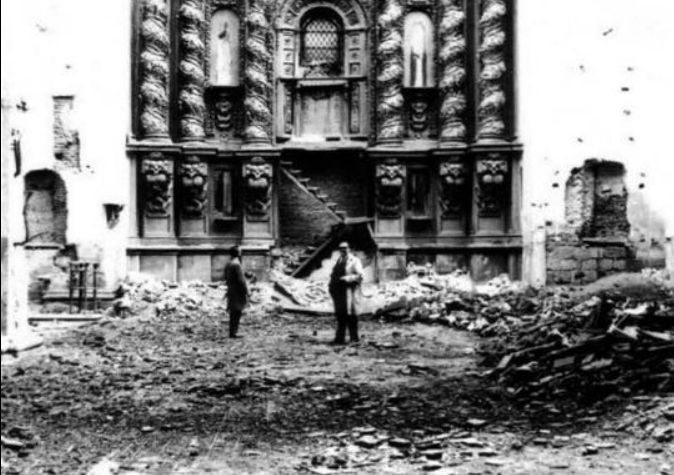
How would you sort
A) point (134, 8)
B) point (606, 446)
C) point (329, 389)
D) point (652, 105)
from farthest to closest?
point (134, 8)
point (652, 105)
point (329, 389)
point (606, 446)

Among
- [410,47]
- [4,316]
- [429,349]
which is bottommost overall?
[429,349]

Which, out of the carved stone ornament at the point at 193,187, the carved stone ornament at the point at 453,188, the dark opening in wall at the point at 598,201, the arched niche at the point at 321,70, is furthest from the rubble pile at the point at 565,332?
the carved stone ornament at the point at 193,187

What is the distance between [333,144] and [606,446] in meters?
13.4

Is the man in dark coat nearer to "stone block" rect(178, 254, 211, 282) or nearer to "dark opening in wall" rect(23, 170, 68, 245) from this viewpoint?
"dark opening in wall" rect(23, 170, 68, 245)

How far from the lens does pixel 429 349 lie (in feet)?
42.2

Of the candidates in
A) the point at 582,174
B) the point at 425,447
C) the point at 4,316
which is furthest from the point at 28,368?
the point at 582,174

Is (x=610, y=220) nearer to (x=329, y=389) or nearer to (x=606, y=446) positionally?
(x=329, y=389)

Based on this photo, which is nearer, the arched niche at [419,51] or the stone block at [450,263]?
the stone block at [450,263]

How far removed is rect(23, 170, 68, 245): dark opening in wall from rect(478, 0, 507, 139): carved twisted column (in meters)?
8.13

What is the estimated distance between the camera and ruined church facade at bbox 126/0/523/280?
61.6ft

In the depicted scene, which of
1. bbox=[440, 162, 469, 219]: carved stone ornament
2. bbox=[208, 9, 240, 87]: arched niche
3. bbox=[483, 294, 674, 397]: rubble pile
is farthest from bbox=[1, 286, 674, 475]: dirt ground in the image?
bbox=[208, 9, 240, 87]: arched niche

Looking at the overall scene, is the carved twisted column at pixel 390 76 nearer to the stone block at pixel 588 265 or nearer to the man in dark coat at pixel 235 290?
the stone block at pixel 588 265

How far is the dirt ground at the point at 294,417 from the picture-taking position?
269 inches

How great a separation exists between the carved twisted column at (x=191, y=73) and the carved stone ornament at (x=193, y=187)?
1.96ft
